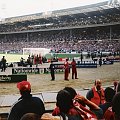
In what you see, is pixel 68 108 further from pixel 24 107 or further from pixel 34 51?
pixel 34 51

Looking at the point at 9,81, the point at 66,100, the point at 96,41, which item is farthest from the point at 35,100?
the point at 96,41

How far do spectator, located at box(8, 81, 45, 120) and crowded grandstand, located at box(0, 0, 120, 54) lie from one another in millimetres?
63000

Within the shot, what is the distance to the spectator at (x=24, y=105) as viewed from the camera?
14.0ft

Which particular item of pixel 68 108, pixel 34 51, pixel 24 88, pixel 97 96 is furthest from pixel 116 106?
pixel 34 51

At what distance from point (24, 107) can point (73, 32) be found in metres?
84.6

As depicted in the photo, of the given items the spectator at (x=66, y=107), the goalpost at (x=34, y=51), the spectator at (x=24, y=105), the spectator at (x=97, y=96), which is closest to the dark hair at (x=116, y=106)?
the spectator at (x=66, y=107)

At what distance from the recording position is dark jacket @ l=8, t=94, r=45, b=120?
427cm

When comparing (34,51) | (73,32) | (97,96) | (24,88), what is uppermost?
(73,32)

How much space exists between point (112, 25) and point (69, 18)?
19633 mm

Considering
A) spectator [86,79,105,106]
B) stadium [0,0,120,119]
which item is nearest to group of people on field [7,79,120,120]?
spectator [86,79,105,106]

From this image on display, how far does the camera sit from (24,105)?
14.2 ft

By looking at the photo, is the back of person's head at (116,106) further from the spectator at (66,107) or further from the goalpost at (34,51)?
the goalpost at (34,51)

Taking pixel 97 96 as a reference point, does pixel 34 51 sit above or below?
above

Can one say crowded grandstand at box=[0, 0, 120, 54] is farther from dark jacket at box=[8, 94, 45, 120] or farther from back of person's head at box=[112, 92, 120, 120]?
back of person's head at box=[112, 92, 120, 120]
